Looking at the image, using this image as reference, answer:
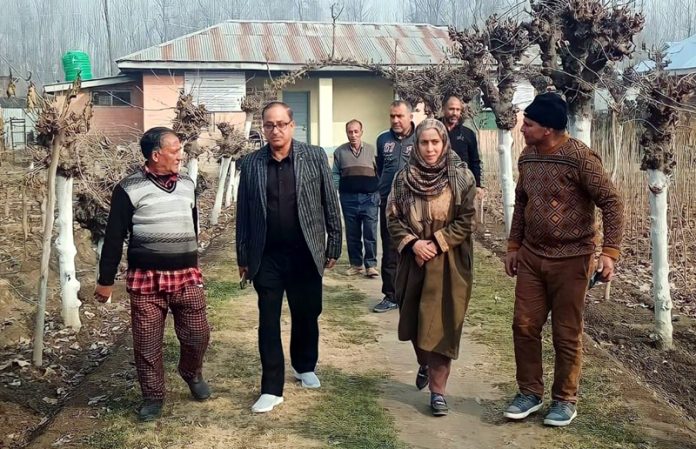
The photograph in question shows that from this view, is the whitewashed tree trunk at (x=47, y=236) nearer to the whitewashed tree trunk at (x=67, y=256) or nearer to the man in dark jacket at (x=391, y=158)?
the whitewashed tree trunk at (x=67, y=256)

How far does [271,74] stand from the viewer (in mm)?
23344

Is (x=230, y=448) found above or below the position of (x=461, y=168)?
below

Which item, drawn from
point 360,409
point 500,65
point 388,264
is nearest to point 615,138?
point 500,65

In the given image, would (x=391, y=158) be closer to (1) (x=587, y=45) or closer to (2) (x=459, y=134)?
(2) (x=459, y=134)

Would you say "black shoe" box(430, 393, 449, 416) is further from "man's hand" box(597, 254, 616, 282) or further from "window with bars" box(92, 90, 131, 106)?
"window with bars" box(92, 90, 131, 106)

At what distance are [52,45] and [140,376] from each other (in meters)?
68.2

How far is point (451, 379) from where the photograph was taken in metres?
5.67

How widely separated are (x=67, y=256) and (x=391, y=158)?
3.16 meters

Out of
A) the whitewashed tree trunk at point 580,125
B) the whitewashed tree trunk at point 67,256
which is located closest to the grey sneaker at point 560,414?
the whitewashed tree trunk at point 580,125

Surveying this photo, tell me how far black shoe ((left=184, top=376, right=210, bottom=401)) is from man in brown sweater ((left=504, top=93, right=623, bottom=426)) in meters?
1.98

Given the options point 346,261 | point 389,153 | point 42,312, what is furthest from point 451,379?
point 346,261

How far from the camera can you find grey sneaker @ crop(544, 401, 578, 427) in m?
4.61

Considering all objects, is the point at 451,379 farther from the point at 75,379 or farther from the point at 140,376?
the point at 75,379

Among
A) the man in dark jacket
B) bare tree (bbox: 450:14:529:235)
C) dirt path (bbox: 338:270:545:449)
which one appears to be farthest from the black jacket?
bare tree (bbox: 450:14:529:235)
